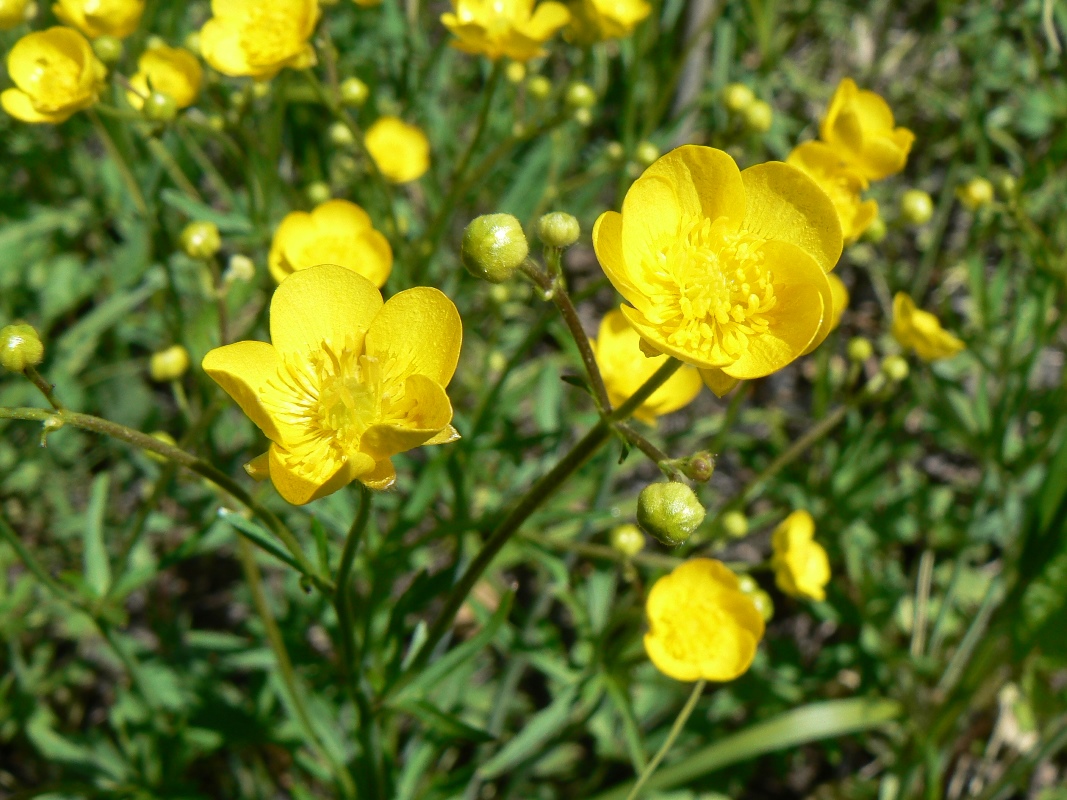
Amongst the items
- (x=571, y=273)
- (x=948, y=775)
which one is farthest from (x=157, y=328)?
(x=948, y=775)

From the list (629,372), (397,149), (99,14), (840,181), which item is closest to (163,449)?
(629,372)

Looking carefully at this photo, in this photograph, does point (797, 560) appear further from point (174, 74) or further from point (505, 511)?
point (174, 74)

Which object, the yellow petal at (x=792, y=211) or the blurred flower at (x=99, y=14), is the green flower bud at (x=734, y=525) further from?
the blurred flower at (x=99, y=14)

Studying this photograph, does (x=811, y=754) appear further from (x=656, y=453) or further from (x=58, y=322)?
(x=58, y=322)

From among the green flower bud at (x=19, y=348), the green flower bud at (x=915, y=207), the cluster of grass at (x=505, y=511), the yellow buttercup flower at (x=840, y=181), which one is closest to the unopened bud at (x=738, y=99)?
the cluster of grass at (x=505, y=511)

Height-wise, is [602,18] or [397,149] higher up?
[602,18]
